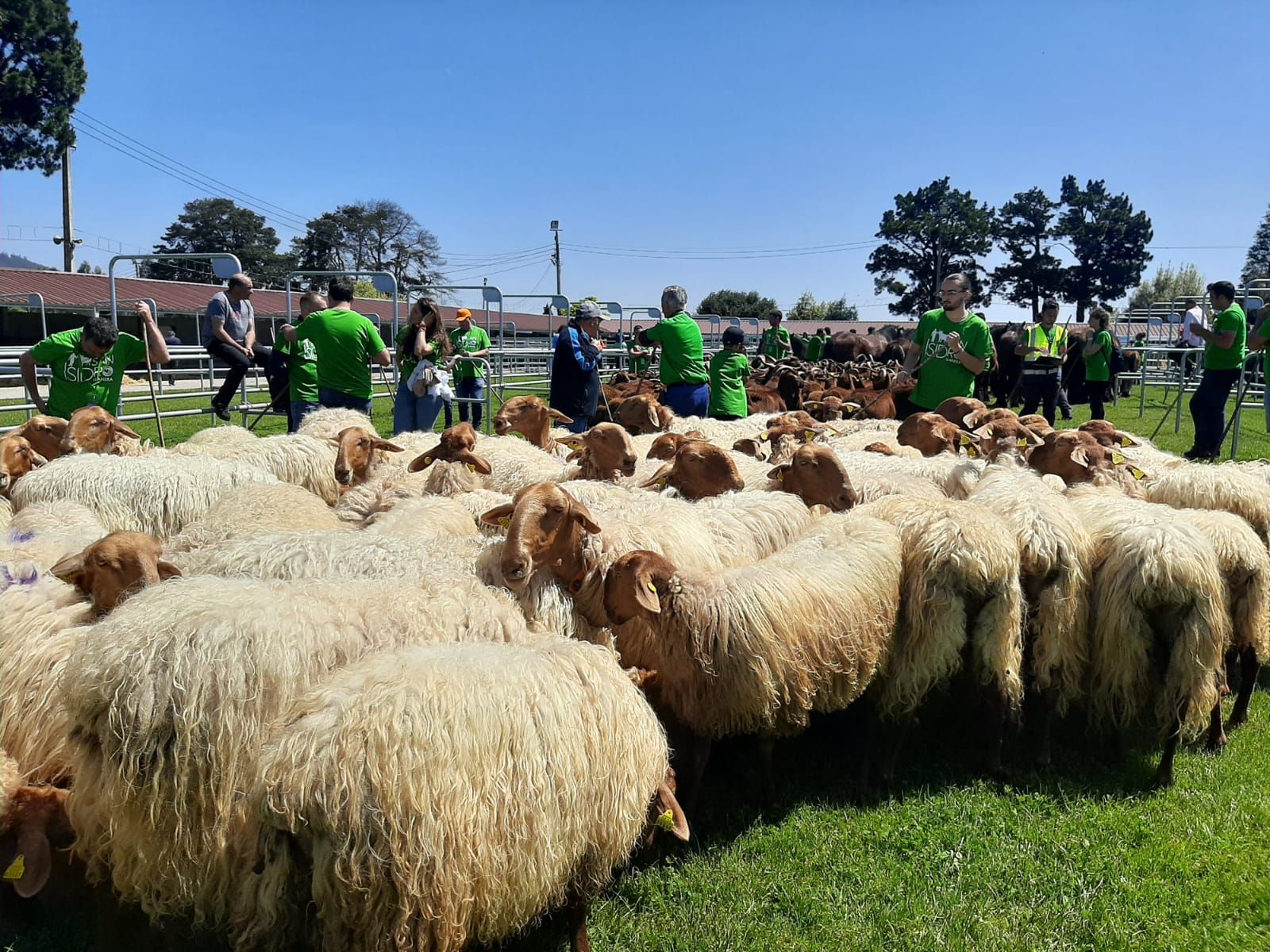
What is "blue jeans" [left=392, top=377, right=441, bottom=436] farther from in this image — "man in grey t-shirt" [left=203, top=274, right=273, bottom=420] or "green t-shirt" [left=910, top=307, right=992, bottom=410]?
"green t-shirt" [left=910, top=307, right=992, bottom=410]

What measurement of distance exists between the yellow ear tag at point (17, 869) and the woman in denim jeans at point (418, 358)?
585 cm

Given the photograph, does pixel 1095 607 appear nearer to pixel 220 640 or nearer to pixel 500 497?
pixel 500 497

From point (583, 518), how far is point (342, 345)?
192 inches

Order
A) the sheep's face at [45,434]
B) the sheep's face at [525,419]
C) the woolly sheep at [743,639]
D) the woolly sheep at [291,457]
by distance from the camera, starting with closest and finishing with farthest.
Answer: the woolly sheep at [743,639], the sheep's face at [45,434], the woolly sheep at [291,457], the sheep's face at [525,419]

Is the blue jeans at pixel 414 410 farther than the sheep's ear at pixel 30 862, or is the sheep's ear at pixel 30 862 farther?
the blue jeans at pixel 414 410

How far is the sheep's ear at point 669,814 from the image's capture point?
3008 mm

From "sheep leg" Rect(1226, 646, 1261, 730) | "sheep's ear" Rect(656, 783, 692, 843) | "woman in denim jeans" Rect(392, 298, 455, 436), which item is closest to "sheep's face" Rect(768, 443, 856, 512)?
"sheep leg" Rect(1226, 646, 1261, 730)

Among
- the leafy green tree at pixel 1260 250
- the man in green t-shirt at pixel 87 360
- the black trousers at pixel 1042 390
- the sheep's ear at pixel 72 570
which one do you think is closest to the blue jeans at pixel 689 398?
the man in green t-shirt at pixel 87 360

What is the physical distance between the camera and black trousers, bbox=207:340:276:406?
9.74 metres

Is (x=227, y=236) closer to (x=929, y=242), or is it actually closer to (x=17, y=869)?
(x=929, y=242)

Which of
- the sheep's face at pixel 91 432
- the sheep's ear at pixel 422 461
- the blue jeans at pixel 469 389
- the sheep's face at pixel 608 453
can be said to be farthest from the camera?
the blue jeans at pixel 469 389

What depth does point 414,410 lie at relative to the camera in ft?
27.7

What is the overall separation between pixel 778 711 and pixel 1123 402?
76.1ft

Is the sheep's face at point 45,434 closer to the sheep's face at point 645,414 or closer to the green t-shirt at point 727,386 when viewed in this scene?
the sheep's face at point 645,414
